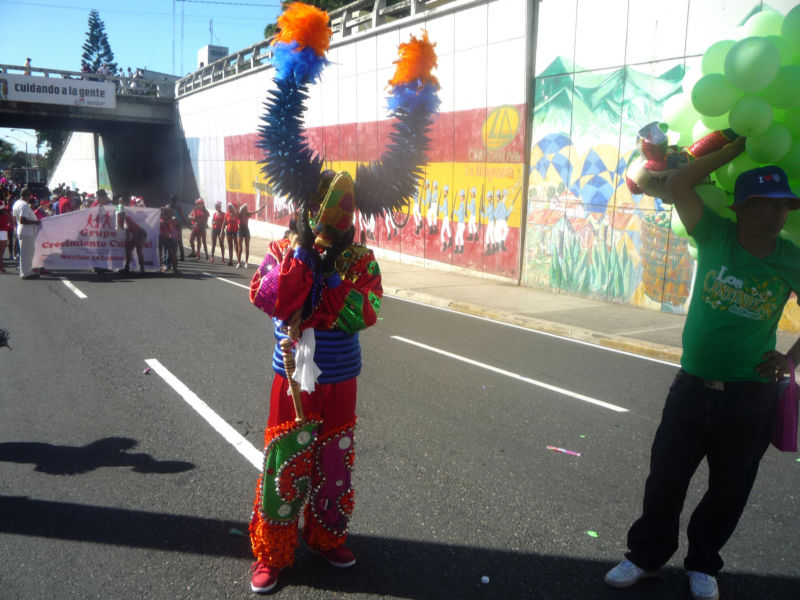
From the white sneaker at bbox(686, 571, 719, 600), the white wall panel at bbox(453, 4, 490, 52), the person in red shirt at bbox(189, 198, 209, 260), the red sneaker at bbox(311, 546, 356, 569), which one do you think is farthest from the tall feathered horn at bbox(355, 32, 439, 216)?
the person in red shirt at bbox(189, 198, 209, 260)

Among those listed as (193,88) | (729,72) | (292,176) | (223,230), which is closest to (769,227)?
(729,72)

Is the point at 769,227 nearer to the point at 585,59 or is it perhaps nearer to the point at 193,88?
the point at 585,59

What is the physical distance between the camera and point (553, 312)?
10.9 meters

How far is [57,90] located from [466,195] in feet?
77.9

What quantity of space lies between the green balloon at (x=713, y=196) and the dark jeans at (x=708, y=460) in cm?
79

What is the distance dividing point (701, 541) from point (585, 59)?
1062cm

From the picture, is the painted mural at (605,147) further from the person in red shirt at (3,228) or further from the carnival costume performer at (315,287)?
the person in red shirt at (3,228)

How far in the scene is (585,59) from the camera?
12000 mm

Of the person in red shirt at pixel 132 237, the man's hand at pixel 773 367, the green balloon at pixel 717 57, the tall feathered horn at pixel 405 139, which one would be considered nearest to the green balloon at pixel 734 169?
the green balloon at pixel 717 57

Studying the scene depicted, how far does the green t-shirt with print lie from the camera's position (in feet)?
9.50

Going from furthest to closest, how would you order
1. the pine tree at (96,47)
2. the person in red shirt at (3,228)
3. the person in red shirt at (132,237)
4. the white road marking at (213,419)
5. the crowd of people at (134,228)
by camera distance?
the pine tree at (96,47) → the person in red shirt at (3,228) → the person in red shirt at (132,237) → the crowd of people at (134,228) → the white road marking at (213,419)

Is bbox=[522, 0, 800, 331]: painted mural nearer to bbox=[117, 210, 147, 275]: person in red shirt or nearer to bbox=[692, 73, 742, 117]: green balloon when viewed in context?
bbox=[692, 73, 742, 117]: green balloon

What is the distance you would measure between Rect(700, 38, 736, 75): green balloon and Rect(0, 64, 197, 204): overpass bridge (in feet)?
107

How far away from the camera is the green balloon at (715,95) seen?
110 inches
